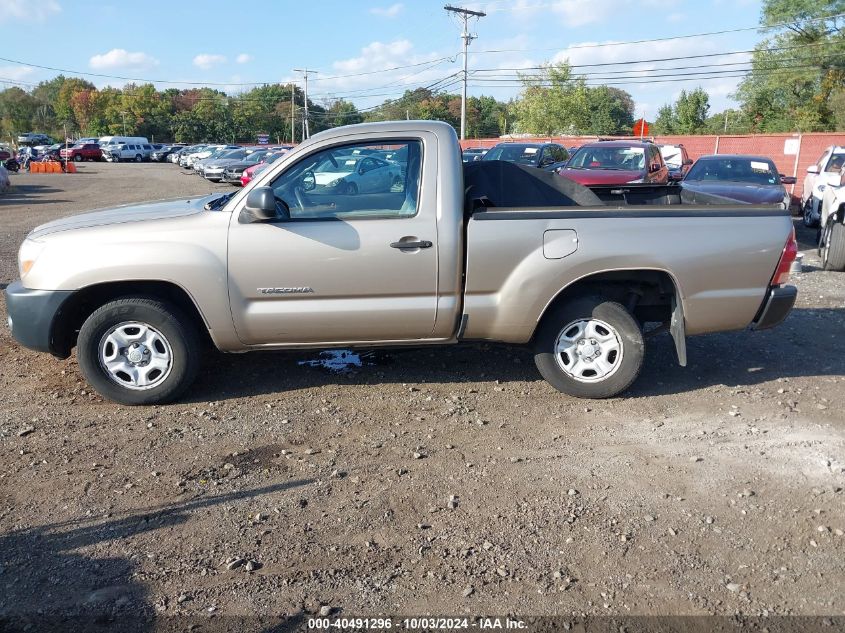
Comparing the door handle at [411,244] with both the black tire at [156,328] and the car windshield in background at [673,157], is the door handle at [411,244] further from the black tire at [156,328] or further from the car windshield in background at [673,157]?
the car windshield in background at [673,157]

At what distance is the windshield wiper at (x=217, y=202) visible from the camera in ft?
17.3

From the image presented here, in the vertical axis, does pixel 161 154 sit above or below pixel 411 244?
above

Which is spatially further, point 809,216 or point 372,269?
point 809,216

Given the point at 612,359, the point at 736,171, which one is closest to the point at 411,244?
the point at 612,359

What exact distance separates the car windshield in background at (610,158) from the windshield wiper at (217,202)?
9845 mm

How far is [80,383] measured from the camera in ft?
18.7

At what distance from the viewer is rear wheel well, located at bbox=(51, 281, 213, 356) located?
507 centimetres

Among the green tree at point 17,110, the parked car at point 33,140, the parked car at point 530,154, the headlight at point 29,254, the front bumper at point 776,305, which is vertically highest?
the green tree at point 17,110

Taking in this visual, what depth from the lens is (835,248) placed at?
10.5 meters

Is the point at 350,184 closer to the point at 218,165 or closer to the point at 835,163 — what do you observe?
the point at 835,163

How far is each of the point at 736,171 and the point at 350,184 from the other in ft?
34.2

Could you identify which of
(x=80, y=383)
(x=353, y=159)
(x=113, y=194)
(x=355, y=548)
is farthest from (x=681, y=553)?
(x=113, y=194)

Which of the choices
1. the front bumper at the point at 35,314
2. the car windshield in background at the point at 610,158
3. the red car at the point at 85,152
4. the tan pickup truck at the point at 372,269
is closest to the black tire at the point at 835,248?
the car windshield in background at the point at 610,158

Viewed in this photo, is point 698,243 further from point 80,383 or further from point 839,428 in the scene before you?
point 80,383
